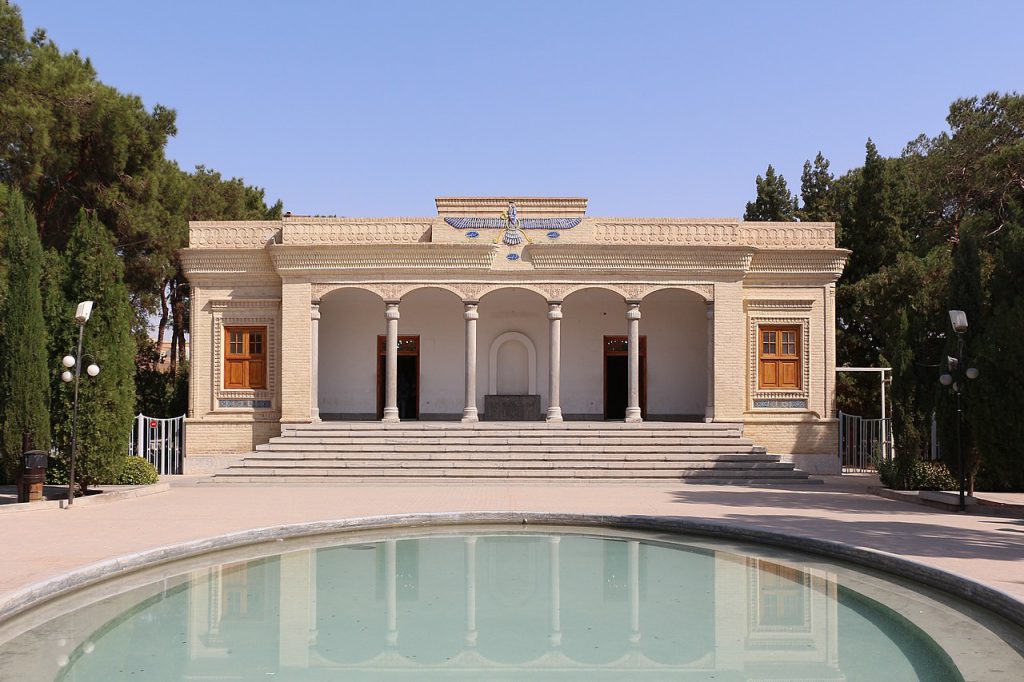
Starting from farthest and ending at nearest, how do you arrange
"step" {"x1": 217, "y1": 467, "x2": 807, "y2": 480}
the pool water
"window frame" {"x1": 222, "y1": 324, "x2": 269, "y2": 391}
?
"window frame" {"x1": 222, "y1": 324, "x2": 269, "y2": 391}
"step" {"x1": 217, "y1": 467, "x2": 807, "y2": 480}
the pool water

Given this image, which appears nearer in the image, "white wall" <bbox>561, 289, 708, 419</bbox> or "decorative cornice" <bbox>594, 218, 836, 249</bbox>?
"decorative cornice" <bbox>594, 218, 836, 249</bbox>

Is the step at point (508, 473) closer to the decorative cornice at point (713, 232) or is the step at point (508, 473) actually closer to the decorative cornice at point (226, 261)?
the decorative cornice at point (226, 261)

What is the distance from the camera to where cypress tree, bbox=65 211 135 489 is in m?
14.6

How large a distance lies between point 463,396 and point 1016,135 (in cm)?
1541

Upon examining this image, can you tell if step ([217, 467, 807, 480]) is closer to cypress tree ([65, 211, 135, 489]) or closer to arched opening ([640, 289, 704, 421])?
cypress tree ([65, 211, 135, 489])

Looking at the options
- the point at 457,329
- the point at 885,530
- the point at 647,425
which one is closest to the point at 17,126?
the point at 457,329

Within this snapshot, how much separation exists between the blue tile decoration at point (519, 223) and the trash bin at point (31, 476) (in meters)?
10.00

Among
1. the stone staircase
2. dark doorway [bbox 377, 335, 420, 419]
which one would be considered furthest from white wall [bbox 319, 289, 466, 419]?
the stone staircase

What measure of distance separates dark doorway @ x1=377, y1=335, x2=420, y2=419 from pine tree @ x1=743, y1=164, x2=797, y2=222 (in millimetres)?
18750

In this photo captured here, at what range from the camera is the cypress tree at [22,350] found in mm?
14188

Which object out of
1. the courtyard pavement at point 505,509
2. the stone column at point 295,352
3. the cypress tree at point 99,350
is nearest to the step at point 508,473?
the courtyard pavement at point 505,509

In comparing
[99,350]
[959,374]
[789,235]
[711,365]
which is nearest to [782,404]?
[711,365]

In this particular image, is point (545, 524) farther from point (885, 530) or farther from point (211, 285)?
point (211, 285)

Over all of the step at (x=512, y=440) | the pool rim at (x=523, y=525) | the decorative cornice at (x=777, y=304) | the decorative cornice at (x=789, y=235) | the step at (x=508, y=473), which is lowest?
the step at (x=508, y=473)
